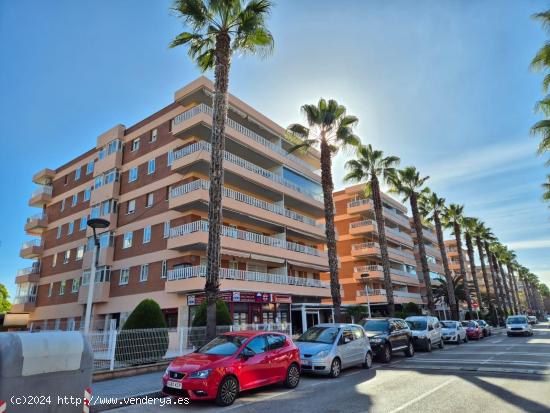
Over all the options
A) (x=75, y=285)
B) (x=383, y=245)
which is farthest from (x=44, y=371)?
(x=75, y=285)

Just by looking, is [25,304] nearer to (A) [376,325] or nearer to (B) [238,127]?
(B) [238,127]

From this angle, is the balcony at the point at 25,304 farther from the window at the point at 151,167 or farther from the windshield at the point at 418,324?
the windshield at the point at 418,324

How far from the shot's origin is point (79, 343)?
20.5ft

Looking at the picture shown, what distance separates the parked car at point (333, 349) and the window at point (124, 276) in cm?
1847

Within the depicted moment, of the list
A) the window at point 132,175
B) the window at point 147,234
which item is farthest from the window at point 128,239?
Result: the window at point 132,175

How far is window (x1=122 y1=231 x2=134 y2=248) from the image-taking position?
92.6ft

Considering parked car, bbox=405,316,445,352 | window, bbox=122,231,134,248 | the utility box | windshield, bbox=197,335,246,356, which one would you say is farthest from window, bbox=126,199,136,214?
the utility box

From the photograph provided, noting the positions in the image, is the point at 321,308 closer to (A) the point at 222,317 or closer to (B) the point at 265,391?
(A) the point at 222,317

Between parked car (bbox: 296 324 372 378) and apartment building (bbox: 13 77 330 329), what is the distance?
8.77 meters

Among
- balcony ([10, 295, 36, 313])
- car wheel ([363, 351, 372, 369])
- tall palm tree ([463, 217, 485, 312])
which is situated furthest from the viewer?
tall palm tree ([463, 217, 485, 312])

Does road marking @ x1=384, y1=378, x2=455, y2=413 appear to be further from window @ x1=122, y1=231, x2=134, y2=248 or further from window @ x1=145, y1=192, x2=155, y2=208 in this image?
window @ x1=122, y1=231, x2=134, y2=248

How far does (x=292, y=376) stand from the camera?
10.3 meters

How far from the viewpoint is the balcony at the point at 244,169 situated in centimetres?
2380

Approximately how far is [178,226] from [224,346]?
15536 millimetres
